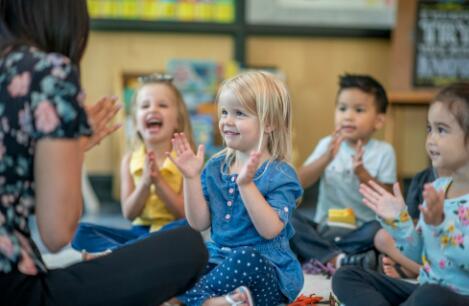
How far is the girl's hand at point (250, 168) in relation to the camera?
146 centimetres

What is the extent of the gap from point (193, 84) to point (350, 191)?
1500 millimetres

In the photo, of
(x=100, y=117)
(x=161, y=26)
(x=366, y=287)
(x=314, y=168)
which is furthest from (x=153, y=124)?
(x=161, y=26)

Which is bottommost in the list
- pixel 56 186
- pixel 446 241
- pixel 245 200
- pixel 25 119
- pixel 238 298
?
pixel 238 298

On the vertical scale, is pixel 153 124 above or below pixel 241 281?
above

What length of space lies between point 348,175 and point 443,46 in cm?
158

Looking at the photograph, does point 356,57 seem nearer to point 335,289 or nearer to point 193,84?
point 193,84

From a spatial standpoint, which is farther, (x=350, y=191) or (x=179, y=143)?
(x=350, y=191)

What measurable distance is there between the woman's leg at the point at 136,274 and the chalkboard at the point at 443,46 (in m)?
2.53

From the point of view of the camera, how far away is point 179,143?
155 cm

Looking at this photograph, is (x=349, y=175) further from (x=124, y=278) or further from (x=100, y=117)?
(x=124, y=278)

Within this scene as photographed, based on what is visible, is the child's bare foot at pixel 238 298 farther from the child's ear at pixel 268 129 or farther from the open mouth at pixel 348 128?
the open mouth at pixel 348 128

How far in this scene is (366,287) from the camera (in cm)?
164

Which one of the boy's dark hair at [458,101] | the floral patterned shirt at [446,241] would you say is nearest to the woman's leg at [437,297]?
the floral patterned shirt at [446,241]

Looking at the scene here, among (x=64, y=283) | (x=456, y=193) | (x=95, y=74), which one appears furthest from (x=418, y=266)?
(x=95, y=74)
